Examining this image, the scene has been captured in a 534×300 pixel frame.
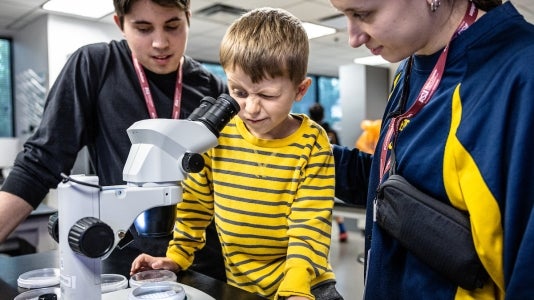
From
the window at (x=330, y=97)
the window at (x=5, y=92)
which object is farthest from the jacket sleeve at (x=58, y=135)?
the window at (x=330, y=97)

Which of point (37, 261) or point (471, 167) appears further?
point (37, 261)

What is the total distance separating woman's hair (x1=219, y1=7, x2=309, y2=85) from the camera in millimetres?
959

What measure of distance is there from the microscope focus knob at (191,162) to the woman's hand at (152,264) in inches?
15.8

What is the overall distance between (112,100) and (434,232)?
0.93 metres

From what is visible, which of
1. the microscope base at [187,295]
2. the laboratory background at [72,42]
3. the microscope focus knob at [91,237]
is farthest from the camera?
the laboratory background at [72,42]

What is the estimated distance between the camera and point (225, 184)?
3.40 ft

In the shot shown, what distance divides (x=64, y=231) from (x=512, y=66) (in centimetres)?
70

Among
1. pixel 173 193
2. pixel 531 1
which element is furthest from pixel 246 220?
pixel 531 1

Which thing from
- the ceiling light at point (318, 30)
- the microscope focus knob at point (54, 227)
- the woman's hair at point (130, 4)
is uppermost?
the ceiling light at point (318, 30)

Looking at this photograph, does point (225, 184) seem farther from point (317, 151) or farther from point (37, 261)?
point (37, 261)

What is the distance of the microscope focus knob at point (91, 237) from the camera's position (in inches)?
24.4

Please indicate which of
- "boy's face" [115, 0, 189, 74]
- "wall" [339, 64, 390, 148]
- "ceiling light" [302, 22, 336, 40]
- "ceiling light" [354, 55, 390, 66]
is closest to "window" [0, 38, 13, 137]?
"ceiling light" [302, 22, 336, 40]

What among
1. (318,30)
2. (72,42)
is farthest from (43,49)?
(318,30)

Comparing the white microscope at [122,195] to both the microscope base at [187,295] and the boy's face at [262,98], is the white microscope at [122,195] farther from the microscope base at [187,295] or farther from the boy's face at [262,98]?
the boy's face at [262,98]
